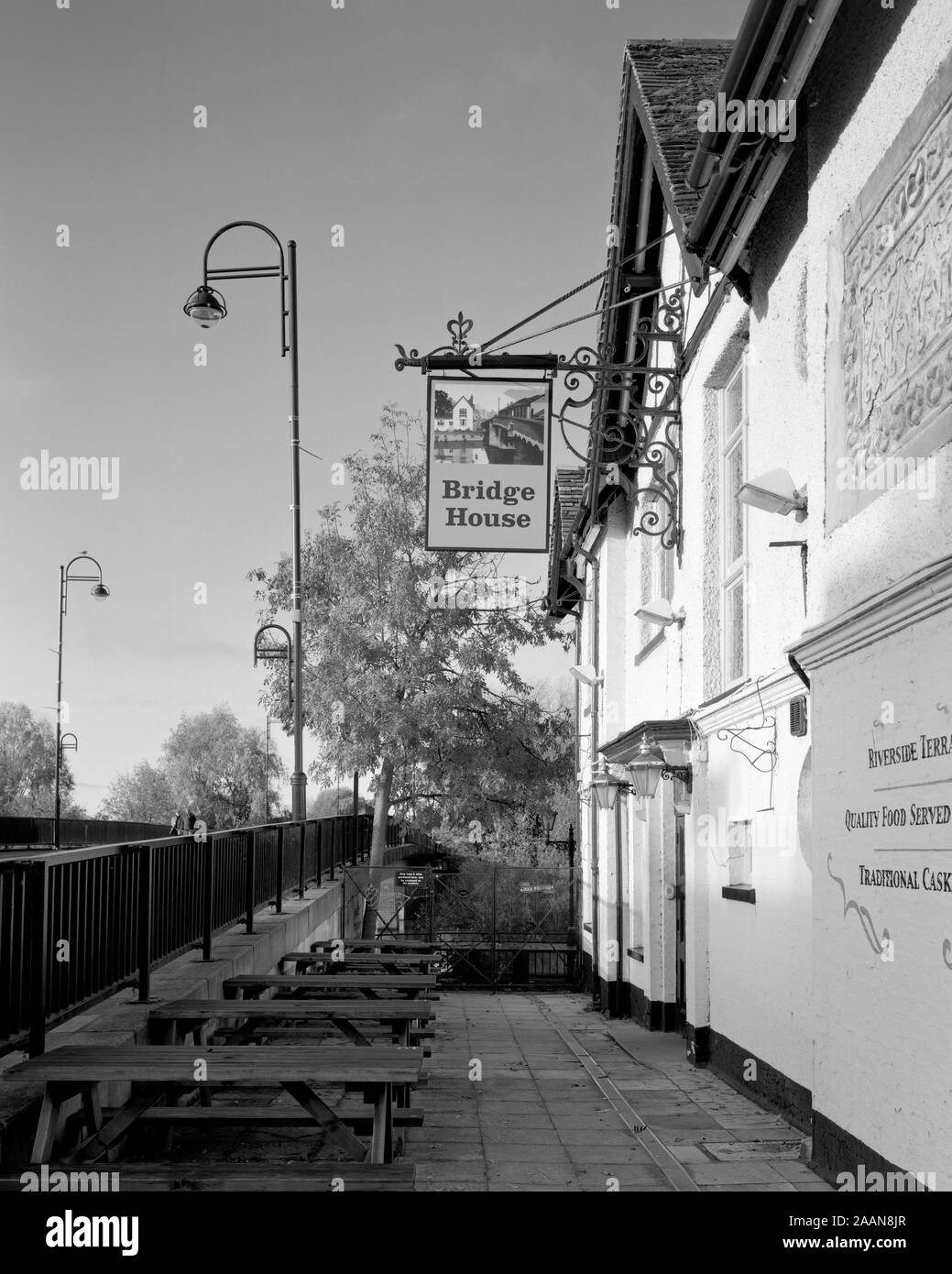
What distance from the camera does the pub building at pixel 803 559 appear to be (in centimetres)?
543

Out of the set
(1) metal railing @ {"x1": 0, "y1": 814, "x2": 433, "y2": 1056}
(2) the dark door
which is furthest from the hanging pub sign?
(2) the dark door

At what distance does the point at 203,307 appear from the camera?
17250 mm

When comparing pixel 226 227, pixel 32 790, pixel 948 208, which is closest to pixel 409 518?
pixel 226 227

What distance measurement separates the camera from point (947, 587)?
4.99 meters

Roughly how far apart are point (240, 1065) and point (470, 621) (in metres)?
23.9

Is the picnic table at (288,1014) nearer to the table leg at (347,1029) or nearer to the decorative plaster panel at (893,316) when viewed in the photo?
the table leg at (347,1029)

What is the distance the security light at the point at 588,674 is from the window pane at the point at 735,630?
24.5 feet

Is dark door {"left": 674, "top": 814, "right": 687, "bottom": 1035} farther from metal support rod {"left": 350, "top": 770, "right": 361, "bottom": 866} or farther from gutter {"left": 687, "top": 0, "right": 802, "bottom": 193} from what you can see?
metal support rod {"left": 350, "top": 770, "right": 361, "bottom": 866}

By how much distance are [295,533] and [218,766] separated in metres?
59.0

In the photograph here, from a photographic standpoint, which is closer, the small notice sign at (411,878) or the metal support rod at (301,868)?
the metal support rod at (301,868)

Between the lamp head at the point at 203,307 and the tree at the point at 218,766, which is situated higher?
the lamp head at the point at 203,307

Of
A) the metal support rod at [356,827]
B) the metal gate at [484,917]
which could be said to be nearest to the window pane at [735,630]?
the metal gate at [484,917]

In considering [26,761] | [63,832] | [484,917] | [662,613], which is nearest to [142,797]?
[26,761]

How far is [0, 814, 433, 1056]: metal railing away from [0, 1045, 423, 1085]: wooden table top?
34 cm
